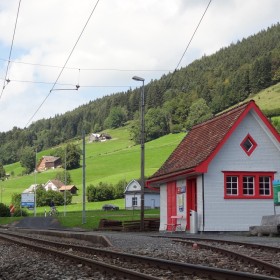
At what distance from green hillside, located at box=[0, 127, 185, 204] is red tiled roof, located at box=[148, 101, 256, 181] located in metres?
83.9

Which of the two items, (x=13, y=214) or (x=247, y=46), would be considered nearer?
(x=13, y=214)

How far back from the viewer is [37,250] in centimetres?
1700

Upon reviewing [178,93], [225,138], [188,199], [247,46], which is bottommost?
[188,199]

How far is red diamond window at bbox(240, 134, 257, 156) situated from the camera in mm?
29312

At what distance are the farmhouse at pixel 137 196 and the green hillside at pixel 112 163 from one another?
13.0 ft

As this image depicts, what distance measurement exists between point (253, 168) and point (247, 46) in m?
175

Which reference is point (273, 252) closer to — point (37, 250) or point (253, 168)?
point (37, 250)

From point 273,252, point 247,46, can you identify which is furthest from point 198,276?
point 247,46

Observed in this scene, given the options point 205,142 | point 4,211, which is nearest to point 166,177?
point 205,142

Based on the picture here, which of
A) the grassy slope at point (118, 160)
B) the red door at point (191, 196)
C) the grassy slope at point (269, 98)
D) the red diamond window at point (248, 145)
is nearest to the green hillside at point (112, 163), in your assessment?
the grassy slope at point (118, 160)

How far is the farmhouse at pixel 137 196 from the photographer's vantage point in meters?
113

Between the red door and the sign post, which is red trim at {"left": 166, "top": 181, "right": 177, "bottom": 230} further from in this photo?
the sign post

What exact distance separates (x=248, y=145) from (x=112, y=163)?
117m

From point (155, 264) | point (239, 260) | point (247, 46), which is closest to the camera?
point (155, 264)
